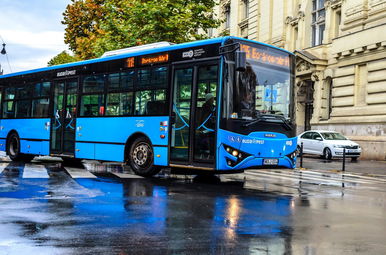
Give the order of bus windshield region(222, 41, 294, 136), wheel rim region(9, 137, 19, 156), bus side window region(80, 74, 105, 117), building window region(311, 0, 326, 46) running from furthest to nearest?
building window region(311, 0, 326, 46)
wheel rim region(9, 137, 19, 156)
bus side window region(80, 74, 105, 117)
bus windshield region(222, 41, 294, 136)

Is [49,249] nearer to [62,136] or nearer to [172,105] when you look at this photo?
[172,105]

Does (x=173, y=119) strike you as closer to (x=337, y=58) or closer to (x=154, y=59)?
(x=154, y=59)

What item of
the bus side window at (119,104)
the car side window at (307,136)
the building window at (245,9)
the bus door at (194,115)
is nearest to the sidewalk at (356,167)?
the car side window at (307,136)

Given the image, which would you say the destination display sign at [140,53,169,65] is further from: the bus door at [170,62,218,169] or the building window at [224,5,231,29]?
the building window at [224,5,231,29]

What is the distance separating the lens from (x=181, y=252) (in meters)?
5.04

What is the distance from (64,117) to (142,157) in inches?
158

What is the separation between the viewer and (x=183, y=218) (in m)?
6.92

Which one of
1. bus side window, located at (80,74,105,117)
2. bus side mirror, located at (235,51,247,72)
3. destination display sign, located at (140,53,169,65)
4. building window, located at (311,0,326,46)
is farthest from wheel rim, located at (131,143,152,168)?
building window, located at (311,0,326,46)

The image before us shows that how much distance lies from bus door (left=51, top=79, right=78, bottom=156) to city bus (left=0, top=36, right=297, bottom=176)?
3 centimetres

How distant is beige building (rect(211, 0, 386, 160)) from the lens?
26281 mm

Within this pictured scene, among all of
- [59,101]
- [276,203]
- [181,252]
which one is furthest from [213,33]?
[181,252]

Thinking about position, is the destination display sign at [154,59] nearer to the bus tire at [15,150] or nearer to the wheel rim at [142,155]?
the wheel rim at [142,155]

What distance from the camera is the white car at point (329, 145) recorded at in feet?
82.5

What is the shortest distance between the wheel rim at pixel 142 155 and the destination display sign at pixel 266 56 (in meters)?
3.48
